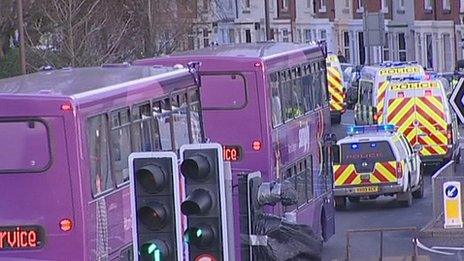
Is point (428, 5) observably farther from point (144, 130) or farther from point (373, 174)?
point (144, 130)

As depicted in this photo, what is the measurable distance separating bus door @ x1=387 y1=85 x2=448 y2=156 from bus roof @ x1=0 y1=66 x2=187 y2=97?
21.0m

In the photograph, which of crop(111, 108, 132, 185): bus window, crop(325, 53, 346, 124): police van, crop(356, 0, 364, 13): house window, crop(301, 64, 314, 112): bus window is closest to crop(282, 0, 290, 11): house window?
crop(356, 0, 364, 13): house window

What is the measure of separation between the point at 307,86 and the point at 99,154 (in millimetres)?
10753

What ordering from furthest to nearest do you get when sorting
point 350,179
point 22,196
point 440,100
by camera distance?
1. point 440,100
2. point 350,179
3. point 22,196

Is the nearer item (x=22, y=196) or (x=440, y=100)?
(x=22, y=196)

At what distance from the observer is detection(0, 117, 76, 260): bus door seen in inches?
529

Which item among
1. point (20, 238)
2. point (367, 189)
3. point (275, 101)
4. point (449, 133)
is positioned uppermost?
point (275, 101)

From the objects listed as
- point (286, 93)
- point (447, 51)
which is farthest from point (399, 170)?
point (447, 51)

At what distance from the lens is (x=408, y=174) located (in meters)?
32.7

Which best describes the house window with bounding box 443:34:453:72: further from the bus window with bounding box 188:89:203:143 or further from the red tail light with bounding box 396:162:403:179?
the bus window with bounding box 188:89:203:143

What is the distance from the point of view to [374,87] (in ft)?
148

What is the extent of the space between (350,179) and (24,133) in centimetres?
1943

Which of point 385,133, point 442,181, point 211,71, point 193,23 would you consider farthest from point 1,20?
point 211,71

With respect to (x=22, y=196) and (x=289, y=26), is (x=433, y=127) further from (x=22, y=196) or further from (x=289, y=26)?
(x=289, y=26)
